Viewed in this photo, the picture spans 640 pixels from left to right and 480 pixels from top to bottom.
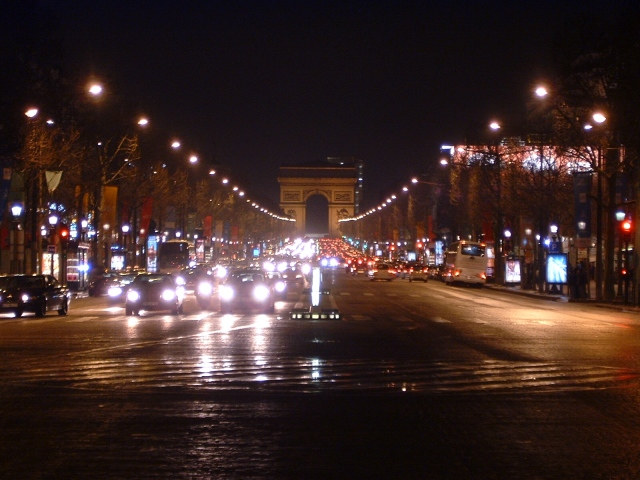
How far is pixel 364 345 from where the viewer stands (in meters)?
23.7

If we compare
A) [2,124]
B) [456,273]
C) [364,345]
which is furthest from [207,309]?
[456,273]

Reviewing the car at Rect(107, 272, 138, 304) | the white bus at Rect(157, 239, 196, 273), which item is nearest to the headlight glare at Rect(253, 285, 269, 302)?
the car at Rect(107, 272, 138, 304)

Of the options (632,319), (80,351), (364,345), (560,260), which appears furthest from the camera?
(560,260)

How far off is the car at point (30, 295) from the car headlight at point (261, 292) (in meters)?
7.05

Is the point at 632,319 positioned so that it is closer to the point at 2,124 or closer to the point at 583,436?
the point at 2,124

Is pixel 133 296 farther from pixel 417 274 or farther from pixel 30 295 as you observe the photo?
pixel 417 274

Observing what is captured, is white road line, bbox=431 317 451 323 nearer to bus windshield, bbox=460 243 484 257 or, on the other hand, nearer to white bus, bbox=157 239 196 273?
bus windshield, bbox=460 243 484 257

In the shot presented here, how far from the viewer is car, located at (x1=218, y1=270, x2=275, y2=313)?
128 ft

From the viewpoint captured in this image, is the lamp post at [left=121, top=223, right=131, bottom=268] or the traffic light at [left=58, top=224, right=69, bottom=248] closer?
the traffic light at [left=58, top=224, right=69, bottom=248]

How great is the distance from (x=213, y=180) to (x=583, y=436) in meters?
118

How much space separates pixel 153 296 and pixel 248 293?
3.54m

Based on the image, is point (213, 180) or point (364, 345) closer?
point (364, 345)

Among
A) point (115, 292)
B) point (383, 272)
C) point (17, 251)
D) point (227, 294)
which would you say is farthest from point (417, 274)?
point (227, 294)

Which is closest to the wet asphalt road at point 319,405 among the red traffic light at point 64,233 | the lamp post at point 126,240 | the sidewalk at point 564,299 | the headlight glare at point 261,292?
the headlight glare at point 261,292
